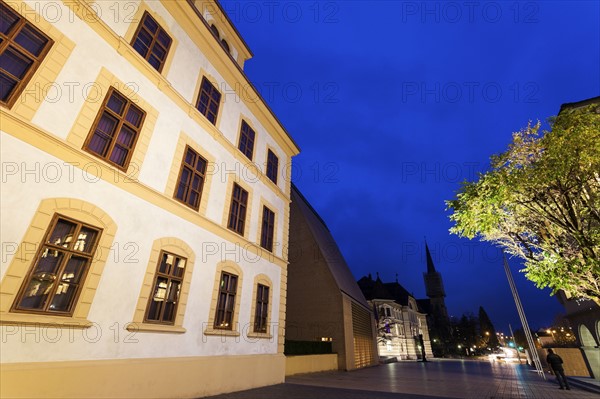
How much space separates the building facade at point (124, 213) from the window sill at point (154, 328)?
0.04 m

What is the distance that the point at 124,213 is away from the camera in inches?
322

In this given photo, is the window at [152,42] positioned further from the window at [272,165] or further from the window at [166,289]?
the window at [272,165]

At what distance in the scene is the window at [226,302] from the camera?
36.1 ft

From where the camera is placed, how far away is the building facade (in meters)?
6.24

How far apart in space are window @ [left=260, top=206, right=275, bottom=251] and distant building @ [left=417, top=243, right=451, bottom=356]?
83698 millimetres

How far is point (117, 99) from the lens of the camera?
8922 mm

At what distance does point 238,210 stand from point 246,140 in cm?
401

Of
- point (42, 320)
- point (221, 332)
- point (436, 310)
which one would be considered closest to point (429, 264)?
point (436, 310)

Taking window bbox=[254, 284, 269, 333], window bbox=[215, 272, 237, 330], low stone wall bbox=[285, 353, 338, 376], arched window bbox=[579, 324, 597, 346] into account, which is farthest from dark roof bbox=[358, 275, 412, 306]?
window bbox=[215, 272, 237, 330]

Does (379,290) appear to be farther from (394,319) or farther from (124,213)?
(124,213)

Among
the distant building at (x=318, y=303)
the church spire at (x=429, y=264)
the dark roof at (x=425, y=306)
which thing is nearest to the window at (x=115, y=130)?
the distant building at (x=318, y=303)

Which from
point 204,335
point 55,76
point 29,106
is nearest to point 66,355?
point 204,335

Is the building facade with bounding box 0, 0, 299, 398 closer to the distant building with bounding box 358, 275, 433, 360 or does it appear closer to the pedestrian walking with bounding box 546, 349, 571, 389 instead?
the pedestrian walking with bounding box 546, 349, 571, 389

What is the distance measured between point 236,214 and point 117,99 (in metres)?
6.33
